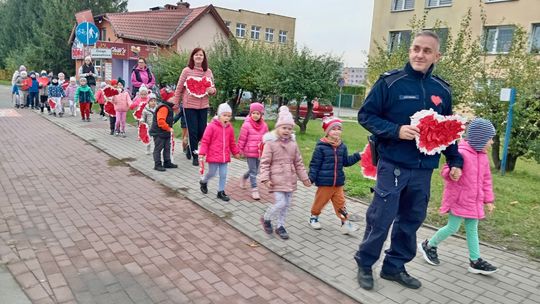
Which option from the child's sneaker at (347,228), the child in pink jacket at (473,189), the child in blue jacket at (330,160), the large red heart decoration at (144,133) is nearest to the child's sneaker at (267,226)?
the child in blue jacket at (330,160)

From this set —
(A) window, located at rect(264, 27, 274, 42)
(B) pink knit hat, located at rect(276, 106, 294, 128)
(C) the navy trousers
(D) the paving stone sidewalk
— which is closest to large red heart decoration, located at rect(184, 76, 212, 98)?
(D) the paving stone sidewalk

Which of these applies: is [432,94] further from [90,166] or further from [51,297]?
[90,166]

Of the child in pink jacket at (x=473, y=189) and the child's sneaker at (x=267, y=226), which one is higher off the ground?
the child in pink jacket at (x=473, y=189)

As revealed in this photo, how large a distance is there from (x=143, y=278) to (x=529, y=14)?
97.4 ft

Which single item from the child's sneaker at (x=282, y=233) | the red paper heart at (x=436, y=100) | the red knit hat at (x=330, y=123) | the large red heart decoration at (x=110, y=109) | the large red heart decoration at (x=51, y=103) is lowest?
the child's sneaker at (x=282, y=233)

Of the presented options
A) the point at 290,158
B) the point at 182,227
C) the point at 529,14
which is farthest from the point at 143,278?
the point at 529,14

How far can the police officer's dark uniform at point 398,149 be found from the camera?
12.3ft

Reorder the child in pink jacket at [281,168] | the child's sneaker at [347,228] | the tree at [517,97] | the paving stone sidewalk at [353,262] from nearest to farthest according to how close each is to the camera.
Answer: the paving stone sidewalk at [353,262], the child in pink jacket at [281,168], the child's sneaker at [347,228], the tree at [517,97]

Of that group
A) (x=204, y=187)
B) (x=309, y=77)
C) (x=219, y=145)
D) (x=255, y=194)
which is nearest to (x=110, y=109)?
(x=309, y=77)

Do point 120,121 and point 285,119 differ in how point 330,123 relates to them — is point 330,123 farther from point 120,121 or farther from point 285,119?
point 120,121

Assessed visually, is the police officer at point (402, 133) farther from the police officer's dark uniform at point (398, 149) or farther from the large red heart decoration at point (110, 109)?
the large red heart decoration at point (110, 109)

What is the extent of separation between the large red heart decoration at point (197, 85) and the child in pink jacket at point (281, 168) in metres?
3.10

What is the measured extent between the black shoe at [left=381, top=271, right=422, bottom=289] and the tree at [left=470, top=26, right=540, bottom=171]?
21.2 ft

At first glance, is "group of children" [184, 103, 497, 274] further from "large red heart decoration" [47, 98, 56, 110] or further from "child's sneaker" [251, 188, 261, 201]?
"large red heart decoration" [47, 98, 56, 110]
